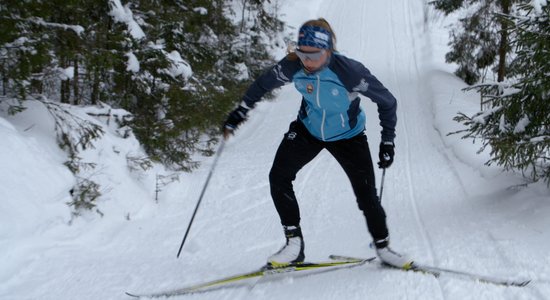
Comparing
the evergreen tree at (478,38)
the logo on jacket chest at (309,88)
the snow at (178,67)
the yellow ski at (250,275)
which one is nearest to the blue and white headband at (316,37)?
the logo on jacket chest at (309,88)

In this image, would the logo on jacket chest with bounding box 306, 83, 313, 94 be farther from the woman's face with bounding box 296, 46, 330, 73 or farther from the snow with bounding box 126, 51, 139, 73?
the snow with bounding box 126, 51, 139, 73

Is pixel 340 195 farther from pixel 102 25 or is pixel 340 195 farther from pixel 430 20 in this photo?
pixel 430 20

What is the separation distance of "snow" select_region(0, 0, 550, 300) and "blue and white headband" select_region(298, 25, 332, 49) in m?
1.95

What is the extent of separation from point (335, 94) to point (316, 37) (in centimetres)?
48

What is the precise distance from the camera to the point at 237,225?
577 centimetres

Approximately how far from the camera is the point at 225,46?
13.3 m

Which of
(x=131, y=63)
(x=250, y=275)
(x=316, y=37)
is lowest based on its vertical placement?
(x=250, y=275)

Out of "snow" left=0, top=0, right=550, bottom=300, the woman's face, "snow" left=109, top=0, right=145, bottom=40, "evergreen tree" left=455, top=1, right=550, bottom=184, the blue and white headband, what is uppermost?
"snow" left=109, top=0, right=145, bottom=40

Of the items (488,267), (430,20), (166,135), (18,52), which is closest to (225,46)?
(166,135)

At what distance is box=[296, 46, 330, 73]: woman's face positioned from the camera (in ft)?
10.9

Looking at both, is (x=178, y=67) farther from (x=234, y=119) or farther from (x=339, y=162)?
(x=339, y=162)

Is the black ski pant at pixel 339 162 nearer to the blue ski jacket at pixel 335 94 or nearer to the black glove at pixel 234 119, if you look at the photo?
the blue ski jacket at pixel 335 94

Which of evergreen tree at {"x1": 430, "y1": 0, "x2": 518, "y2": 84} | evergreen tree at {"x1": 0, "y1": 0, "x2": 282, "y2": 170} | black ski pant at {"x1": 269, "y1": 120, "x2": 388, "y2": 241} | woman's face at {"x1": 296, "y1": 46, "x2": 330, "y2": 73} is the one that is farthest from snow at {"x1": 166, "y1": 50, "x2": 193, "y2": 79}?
evergreen tree at {"x1": 430, "y1": 0, "x2": 518, "y2": 84}

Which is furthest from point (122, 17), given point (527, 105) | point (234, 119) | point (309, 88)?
point (527, 105)
